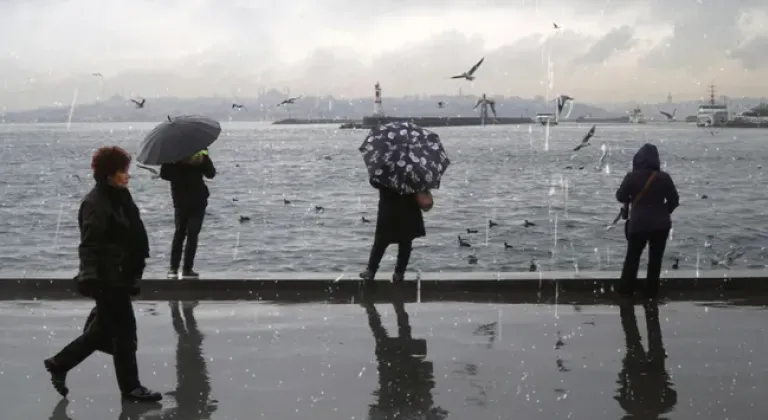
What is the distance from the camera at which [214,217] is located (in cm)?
4684

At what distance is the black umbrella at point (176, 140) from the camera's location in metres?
8.95

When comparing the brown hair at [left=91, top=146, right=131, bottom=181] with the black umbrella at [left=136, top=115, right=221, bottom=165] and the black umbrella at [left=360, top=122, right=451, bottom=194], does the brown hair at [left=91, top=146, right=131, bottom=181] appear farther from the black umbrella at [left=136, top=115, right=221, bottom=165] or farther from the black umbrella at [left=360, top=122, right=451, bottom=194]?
the black umbrella at [left=360, top=122, right=451, bottom=194]

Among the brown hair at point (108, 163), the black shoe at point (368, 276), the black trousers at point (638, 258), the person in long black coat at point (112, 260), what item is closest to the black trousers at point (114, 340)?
the person in long black coat at point (112, 260)

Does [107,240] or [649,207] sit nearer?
[107,240]

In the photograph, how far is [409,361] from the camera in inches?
259

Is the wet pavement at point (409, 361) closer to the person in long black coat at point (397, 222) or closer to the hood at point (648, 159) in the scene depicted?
the person in long black coat at point (397, 222)

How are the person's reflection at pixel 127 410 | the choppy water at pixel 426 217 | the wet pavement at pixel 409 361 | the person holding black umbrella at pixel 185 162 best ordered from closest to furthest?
the person's reflection at pixel 127 410 → the wet pavement at pixel 409 361 → the person holding black umbrella at pixel 185 162 → the choppy water at pixel 426 217

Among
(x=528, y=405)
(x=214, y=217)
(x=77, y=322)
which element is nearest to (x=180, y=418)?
(x=528, y=405)

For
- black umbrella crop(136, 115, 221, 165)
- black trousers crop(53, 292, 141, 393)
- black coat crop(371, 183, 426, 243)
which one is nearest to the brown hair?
black trousers crop(53, 292, 141, 393)

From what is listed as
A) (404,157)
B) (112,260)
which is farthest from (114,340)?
(404,157)

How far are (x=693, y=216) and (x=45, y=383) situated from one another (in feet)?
149

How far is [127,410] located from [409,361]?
197 centimetres

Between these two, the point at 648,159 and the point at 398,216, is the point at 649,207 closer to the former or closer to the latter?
the point at 648,159

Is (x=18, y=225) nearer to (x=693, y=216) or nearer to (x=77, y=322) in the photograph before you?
(x=693, y=216)
